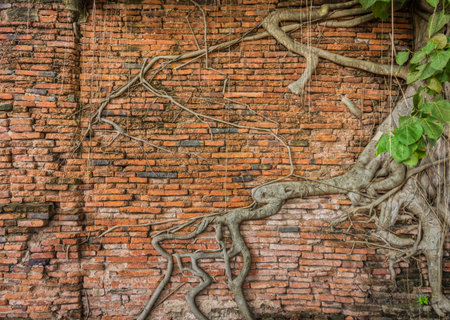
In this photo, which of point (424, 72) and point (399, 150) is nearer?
point (399, 150)

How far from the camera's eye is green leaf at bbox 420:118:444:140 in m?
2.09

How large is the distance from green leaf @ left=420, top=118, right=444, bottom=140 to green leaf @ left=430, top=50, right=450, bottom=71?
42 cm

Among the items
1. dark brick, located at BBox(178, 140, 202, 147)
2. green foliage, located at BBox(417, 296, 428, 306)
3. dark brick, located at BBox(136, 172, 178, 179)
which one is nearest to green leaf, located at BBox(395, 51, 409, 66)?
dark brick, located at BBox(178, 140, 202, 147)

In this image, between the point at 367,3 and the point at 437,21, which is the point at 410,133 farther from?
the point at 367,3

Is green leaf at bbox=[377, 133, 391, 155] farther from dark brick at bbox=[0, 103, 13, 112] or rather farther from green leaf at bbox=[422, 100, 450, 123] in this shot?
dark brick at bbox=[0, 103, 13, 112]

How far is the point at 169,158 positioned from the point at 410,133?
85.2 inches

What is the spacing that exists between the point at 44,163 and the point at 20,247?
0.85 metres

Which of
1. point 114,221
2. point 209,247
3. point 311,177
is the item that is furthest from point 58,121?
point 311,177

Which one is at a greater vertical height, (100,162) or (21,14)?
(21,14)

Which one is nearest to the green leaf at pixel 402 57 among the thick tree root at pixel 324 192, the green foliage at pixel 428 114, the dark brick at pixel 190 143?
the green foliage at pixel 428 114

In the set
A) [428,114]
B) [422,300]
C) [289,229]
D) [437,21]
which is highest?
[437,21]

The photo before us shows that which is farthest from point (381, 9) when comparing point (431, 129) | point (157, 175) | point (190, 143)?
point (157, 175)

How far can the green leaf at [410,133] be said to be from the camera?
209 centimetres

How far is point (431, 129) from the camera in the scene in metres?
2.10
